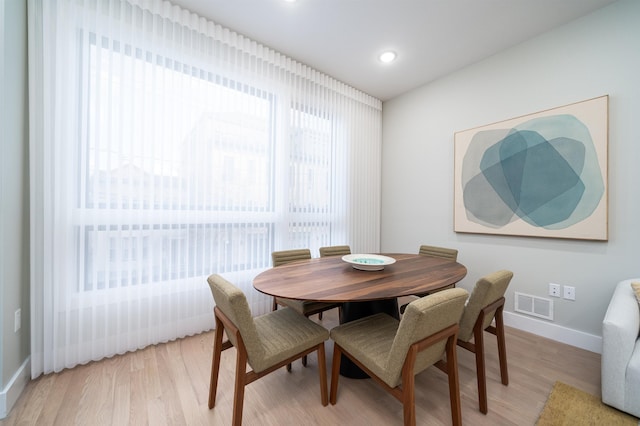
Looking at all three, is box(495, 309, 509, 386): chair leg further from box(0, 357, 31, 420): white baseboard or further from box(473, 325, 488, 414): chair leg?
box(0, 357, 31, 420): white baseboard

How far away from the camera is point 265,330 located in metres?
1.44

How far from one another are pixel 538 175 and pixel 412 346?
2339mm

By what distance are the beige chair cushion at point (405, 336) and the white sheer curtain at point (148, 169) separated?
1561 mm

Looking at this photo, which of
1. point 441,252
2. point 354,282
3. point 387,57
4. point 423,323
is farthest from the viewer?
point 387,57

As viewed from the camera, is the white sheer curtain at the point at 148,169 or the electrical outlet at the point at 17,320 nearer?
the electrical outlet at the point at 17,320

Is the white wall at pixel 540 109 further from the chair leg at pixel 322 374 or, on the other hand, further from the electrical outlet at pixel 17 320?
the electrical outlet at pixel 17 320

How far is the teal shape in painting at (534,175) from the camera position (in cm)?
208

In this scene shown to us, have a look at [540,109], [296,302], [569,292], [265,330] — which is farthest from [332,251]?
[540,109]

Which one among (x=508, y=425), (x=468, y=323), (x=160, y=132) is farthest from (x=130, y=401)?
(x=508, y=425)

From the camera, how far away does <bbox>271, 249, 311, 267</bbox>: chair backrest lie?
7.38ft

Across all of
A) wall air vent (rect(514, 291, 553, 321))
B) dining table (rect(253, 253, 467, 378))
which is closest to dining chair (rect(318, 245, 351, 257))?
dining table (rect(253, 253, 467, 378))

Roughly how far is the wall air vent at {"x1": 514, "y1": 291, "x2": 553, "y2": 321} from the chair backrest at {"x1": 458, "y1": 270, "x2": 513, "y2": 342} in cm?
136

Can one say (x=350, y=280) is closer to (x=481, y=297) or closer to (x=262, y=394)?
(x=481, y=297)

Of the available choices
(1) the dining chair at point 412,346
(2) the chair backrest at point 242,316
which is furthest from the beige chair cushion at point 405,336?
(2) the chair backrest at point 242,316
